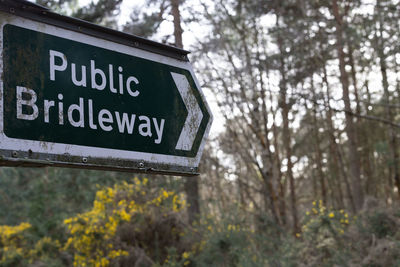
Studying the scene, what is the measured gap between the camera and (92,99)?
1.70 m

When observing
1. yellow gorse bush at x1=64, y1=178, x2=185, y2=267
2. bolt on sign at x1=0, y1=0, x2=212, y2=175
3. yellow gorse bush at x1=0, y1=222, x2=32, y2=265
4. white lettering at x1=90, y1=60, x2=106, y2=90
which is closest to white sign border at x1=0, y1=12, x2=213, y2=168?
bolt on sign at x1=0, y1=0, x2=212, y2=175

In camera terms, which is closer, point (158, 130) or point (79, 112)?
point (79, 112)

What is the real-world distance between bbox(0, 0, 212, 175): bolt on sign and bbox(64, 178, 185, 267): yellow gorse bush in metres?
7.05

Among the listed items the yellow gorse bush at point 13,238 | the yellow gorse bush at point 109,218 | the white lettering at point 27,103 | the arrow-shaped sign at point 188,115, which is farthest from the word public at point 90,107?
the yellow gorse bush at point 13,238

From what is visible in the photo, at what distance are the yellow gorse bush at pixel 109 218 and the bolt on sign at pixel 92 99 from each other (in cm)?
705

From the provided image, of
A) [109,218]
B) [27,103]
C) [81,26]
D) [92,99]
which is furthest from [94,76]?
[109,218]

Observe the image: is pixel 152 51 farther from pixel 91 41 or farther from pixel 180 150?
pixel 180 150

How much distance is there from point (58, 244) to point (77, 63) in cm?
1071

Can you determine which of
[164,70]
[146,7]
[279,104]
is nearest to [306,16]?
[279,104]

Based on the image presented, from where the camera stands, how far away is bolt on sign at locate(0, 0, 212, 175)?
150 centimetres

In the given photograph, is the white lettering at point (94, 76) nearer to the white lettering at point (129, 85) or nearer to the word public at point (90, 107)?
the word public at point (90, 107)

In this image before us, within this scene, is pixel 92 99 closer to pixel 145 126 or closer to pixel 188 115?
pixel 145 126

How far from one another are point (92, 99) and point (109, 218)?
7.77 metres

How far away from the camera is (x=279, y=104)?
14.6 meters
